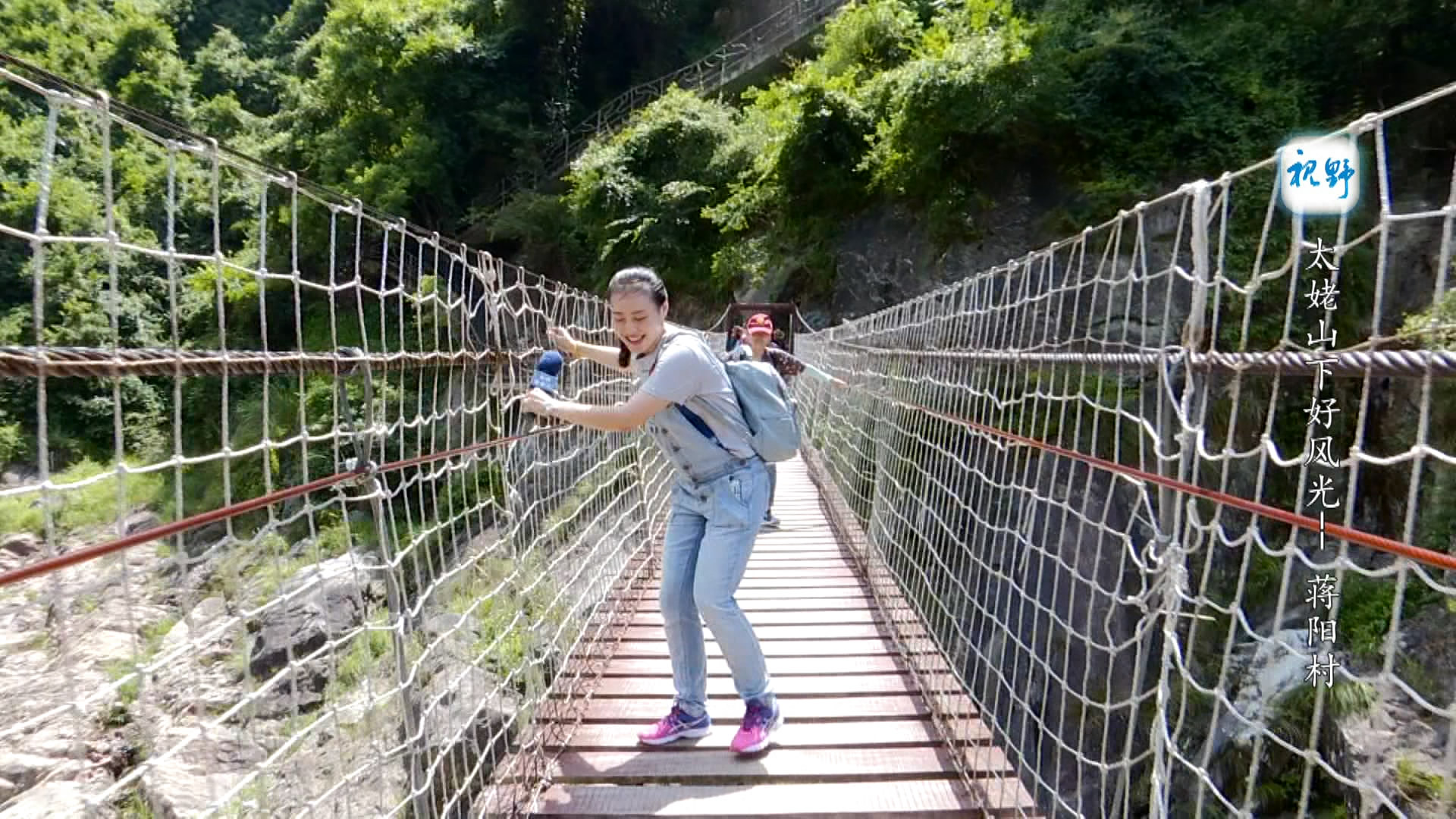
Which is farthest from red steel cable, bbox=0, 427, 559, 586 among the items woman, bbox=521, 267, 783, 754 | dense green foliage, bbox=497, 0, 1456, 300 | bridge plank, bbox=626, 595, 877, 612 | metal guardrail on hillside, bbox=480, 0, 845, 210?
metal guardrail on hillside, bbox=480, 0, 845, 210

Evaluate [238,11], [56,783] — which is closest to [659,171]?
[56,783]

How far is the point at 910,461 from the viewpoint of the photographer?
10.5ft

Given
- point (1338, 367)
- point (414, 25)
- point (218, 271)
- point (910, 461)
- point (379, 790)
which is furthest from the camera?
point (414, 25)

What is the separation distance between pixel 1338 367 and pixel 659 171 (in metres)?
13.0

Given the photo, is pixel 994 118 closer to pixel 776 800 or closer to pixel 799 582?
pixel 799 582

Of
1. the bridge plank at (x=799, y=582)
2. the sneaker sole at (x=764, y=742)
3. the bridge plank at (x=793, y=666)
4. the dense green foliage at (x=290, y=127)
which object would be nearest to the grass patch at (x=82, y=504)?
the dense green foliage at (x=290, y=127)

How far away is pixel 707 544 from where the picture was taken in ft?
5.72

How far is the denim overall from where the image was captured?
173 centimetres

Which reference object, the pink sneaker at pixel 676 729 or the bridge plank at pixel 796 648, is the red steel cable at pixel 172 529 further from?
the bridge plank at pixel 796 648

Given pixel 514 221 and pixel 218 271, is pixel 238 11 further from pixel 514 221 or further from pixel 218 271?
pixel 218 271

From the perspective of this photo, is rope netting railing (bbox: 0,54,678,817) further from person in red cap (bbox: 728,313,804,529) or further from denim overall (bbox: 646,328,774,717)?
person in red cap (bbox: 728,313,804,529)

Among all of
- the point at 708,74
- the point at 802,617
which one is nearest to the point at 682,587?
the point at 802,617

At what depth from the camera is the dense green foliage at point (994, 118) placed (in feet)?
26.1

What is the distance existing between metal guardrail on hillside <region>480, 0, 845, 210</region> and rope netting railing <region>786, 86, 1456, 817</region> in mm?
7888
